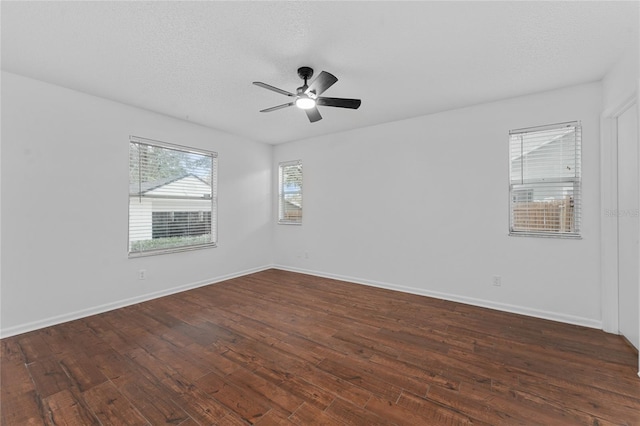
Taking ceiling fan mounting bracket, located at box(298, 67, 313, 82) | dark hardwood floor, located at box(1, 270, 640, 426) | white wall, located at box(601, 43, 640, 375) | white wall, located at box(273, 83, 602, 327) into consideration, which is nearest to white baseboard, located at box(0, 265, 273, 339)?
dark hardwood floor, located at box(1, 270, 640, 426)

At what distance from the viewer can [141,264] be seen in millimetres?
3701

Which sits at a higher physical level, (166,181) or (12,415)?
(166,181)

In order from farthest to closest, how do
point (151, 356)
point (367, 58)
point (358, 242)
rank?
point (358, 242) < point (367, 58) < point (151, 356)

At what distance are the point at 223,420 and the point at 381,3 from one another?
2935 millimetres

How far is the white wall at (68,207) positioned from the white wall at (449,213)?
2.64 m

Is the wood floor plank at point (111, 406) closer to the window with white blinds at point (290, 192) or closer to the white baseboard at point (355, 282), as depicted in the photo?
the white baseboard at point (355, 282)

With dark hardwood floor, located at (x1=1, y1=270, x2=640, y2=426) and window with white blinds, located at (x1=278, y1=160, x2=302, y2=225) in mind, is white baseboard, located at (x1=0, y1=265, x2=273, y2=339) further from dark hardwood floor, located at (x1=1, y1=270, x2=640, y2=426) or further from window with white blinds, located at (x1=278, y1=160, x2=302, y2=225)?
window with white blinds, located at (x1=278, y1=160, x2=302, y2=225)

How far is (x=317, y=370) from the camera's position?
2.11 m

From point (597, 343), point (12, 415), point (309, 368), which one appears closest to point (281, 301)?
point (309, 368)

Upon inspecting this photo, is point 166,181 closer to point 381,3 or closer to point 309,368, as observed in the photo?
point 309,368

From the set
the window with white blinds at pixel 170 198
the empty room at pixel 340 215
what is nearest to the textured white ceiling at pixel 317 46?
the empty room at pixel 340 215

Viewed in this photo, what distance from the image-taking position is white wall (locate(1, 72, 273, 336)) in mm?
2715

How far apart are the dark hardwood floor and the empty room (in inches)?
0.8

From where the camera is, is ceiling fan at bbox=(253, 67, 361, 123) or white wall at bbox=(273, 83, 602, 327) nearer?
ceiling fan at bbox=(253, 67, 361, 123)
